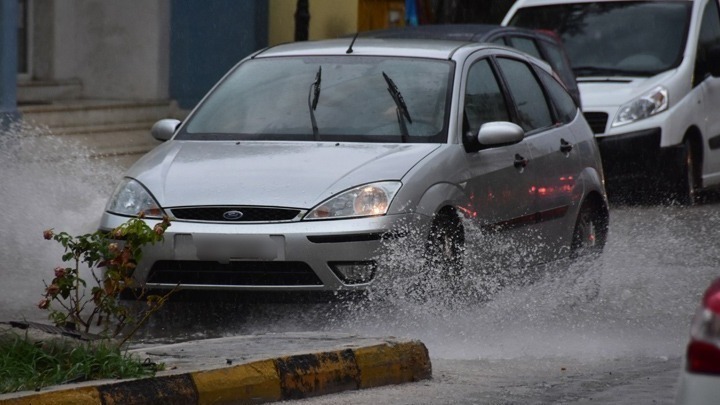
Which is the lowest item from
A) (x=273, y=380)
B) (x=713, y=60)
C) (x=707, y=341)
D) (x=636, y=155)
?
(x=636, y=155)

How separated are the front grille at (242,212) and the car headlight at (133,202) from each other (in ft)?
0.41

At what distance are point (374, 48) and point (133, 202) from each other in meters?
1.96

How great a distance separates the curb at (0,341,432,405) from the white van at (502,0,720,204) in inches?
323

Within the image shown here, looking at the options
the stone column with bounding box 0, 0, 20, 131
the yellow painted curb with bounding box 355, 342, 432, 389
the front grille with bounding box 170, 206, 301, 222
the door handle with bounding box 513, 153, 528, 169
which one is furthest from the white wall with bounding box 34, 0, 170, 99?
the yellow painted curb with bounding box 355, 342, 432, 389

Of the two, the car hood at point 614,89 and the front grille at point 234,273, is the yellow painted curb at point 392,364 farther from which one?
the car hood at point 614,89

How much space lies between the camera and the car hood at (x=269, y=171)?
7.91 meters

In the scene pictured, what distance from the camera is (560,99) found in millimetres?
10336

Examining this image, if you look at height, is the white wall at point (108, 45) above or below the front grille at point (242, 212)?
below

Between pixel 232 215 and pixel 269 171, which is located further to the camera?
pixel 269 171

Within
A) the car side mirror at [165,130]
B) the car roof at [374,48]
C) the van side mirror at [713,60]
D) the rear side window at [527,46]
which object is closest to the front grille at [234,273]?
the car side mirror at [165,130]

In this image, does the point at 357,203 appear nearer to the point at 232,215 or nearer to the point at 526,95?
the point at 232,215

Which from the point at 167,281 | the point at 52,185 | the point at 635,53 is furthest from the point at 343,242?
the point at 635,53

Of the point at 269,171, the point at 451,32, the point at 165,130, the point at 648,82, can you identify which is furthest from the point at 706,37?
the point at 269,171

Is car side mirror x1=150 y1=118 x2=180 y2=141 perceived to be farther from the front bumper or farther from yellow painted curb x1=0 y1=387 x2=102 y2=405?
yellow painted curb x1=0 y1=387 x2=102 y2=405
